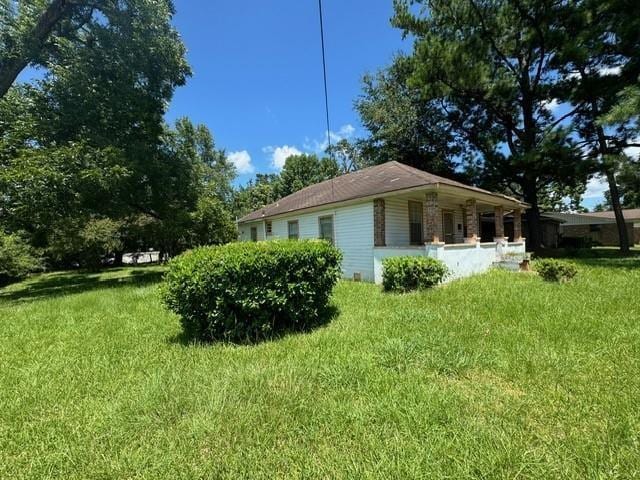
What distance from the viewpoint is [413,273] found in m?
8.09

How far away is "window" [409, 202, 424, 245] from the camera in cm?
1187

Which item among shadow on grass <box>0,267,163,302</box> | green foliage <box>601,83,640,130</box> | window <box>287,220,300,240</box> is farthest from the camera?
window <box>287,220,300,240</box>

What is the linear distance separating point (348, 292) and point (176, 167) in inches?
441

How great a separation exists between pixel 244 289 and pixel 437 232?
6.65m

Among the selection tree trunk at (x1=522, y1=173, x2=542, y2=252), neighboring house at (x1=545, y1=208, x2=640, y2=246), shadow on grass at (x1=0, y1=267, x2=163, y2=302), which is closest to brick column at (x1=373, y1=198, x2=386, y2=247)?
shadow on grass at (x1=0, y1=267, x2=163, y2=302)

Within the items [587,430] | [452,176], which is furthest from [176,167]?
[452,176]

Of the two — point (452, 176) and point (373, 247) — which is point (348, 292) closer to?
point (373, 247)

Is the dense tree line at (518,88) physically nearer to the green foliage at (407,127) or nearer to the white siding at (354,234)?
the green foliage at (407,127)

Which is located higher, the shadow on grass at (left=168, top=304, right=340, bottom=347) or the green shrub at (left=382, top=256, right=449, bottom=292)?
the green shrub at (left=382, top=256, right=449, bottom=292)

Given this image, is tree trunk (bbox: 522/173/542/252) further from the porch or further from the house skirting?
the house skirting

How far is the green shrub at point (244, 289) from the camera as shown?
456 centimetres

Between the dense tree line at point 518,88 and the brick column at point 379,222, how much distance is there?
1121cm

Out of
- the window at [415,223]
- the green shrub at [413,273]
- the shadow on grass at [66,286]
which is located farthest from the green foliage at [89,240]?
the window at [415,223]

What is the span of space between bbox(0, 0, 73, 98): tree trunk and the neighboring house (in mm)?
38151
